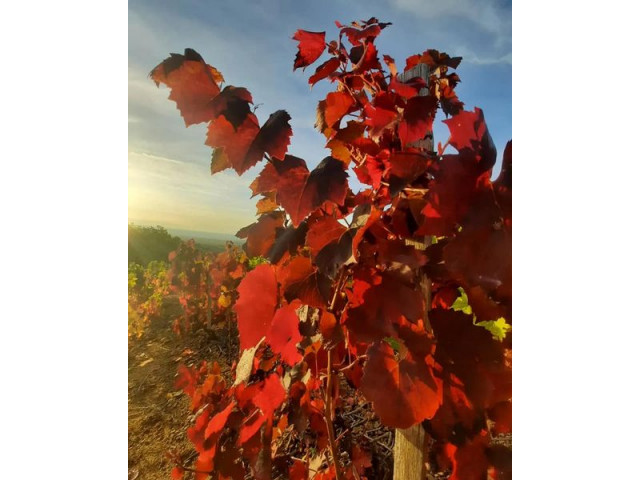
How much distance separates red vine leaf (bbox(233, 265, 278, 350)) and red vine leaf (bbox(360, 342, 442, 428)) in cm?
16

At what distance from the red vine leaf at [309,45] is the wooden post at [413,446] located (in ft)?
0.60

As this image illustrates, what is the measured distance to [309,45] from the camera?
22.4 inches

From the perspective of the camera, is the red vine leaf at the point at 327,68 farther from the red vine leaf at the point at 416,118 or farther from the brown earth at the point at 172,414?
the brown earth at the point at 172,414

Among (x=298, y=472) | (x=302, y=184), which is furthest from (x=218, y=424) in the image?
(x=302, y=184)

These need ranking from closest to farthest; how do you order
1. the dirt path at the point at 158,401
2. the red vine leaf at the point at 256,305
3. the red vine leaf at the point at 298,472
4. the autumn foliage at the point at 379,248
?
the autumn foliage at the point at 379,248 < the red vine leaf at the point at 256,305 < the red vine leaf at the point at 298,472 < the dirt path at the point at 158,401

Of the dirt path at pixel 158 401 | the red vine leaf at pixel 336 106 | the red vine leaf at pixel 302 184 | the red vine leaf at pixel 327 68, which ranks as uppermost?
the red vine leaf at pixel 327 68

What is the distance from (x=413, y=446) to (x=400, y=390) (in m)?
0.28

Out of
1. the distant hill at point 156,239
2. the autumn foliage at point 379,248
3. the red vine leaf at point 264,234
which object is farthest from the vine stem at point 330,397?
the distant hill at point 156,239

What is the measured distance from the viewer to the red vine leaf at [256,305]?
55 cm

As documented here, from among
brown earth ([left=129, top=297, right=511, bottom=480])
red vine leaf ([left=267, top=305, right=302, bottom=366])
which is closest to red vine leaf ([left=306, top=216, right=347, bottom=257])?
red vine leaf ([left=267, top=305, right=302, bottom=366])

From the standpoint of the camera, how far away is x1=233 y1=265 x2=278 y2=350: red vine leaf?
0.55m

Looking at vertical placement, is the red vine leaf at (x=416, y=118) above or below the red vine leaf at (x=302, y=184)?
above
